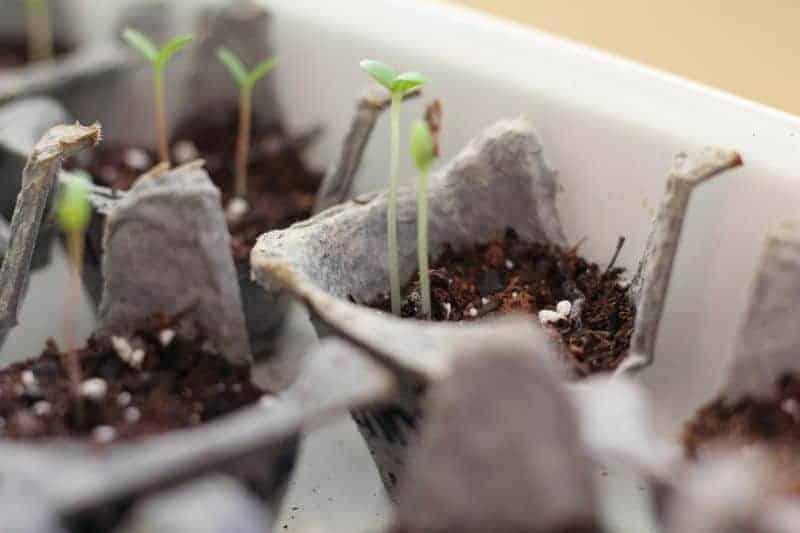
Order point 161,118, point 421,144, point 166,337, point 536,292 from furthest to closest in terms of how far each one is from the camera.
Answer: point 161,118 → point 536,292 → point 166,337 → point 421,144

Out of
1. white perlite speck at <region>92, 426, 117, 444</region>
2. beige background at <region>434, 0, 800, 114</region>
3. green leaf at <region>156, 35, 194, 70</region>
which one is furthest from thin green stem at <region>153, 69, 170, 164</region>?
beige background at <region>434, 0, 800, 114</region>

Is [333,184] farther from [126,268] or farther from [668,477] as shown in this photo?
[668,477]

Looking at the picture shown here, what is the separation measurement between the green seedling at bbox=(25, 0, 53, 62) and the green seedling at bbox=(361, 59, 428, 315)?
2.93ft

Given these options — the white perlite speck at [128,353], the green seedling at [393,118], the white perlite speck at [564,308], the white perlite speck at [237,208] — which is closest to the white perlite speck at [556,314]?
the white perlite speck at [564,308]

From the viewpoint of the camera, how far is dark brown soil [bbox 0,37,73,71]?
5.50 ft

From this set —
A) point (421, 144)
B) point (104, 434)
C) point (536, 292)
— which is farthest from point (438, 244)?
point (104, 434)

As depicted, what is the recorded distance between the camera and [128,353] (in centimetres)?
87

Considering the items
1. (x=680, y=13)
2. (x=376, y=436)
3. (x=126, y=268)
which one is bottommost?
(x=376, y=436)

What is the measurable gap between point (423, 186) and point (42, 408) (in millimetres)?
327

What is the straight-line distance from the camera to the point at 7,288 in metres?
0.94

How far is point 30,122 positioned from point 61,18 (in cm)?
47

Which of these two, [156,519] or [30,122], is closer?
[156,519]

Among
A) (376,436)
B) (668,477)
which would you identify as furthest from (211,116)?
(668,477)

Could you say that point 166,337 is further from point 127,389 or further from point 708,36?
point 708,36
